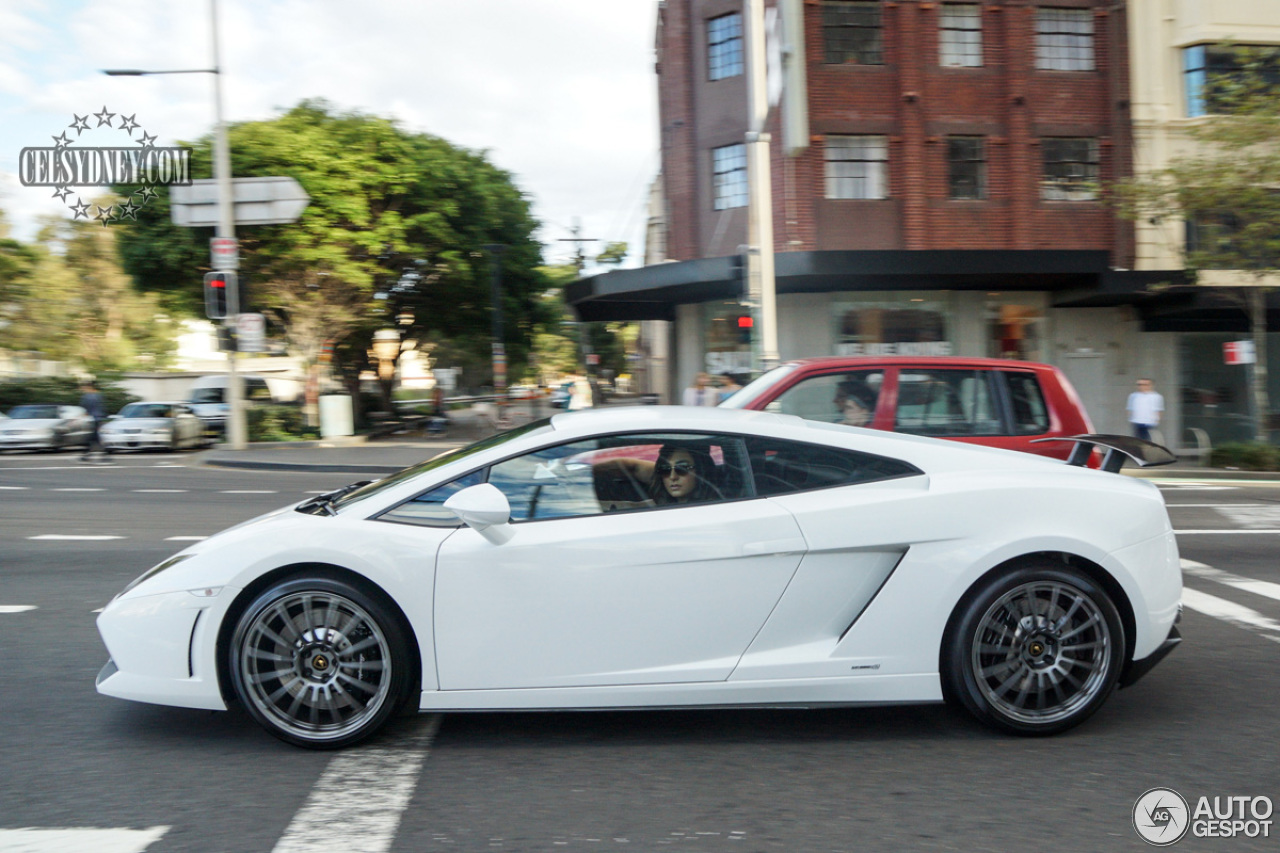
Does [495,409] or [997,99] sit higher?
[997,99]

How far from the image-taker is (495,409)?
29.4m

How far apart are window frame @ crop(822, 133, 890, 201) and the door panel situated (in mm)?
21242

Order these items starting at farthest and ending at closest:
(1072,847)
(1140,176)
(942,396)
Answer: (1140,176), (942,396), (1072,847)

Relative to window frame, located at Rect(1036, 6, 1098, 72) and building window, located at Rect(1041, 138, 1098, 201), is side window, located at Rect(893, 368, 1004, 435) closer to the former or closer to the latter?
building window, located at Rect(1041, 138, 1098, 201)

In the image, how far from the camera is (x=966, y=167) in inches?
962

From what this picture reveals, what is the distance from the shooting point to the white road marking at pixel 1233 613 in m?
5.93

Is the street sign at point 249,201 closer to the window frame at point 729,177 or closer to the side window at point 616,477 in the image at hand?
the window frame at point 729,177

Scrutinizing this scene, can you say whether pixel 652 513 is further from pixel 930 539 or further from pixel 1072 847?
pixel 1072 847

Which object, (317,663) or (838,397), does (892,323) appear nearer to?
(838,397)

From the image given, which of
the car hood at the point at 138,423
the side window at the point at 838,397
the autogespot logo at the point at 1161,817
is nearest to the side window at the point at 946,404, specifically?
the side window at the point at 838,397

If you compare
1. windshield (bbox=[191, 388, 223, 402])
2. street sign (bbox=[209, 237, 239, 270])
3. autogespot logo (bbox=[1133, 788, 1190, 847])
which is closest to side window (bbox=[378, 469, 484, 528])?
autogespot logo (bbox=[1133, 788, 1190, 847])

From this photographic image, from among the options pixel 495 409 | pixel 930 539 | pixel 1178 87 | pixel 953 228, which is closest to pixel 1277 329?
pixel 1178 87

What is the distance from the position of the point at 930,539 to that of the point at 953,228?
21631 mm

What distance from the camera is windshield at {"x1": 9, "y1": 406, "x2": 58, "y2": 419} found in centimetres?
2800
